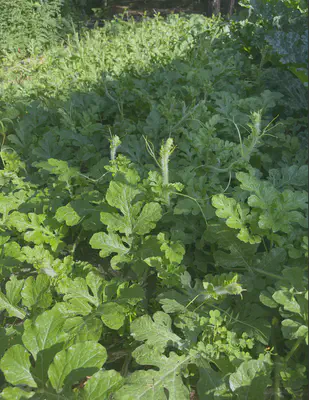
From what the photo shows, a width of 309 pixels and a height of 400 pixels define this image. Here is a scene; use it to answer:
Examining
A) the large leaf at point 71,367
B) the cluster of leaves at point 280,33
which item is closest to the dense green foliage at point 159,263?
the large leaf at point 71,367

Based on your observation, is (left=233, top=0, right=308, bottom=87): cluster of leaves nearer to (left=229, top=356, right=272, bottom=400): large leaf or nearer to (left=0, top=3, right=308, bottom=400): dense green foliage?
(left=0, top=3, right=308, bottom=400): dense green foliage

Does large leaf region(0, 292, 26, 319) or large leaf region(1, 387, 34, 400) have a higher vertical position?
large leaf region(1, 387, 34, 400)

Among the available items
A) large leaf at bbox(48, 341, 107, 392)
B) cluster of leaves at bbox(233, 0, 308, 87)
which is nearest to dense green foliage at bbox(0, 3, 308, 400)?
large leaf at bbox(48, 341, 107, 392)

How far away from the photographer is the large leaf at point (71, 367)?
1423mm

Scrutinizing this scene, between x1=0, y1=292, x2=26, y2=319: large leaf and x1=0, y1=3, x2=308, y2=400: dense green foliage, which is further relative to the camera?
x1=0, y1=292, x2=26, y2=319: large leaf

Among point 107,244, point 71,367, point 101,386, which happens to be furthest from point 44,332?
point 107,244

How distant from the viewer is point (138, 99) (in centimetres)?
349

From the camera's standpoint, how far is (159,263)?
71.9 inches

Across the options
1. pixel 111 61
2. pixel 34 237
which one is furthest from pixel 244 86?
pixel 34 237

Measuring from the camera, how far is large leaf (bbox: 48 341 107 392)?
1.42m

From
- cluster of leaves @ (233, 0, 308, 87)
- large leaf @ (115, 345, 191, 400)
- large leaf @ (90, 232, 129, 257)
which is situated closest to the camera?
large leaf @ (115, 345, 191, 400)

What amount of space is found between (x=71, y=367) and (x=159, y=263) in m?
0.60

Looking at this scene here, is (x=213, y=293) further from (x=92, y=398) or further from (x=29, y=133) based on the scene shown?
(x=29, y=133)

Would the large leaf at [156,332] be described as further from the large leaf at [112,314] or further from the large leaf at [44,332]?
the large leaf at [44,332]
